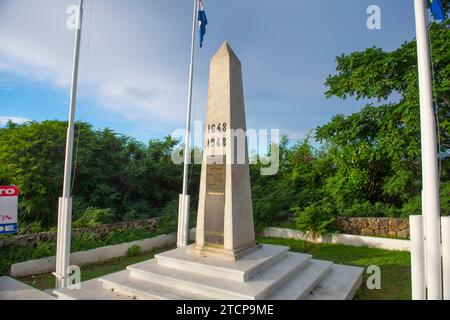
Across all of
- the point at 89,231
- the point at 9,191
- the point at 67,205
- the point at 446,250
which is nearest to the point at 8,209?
the point at 9,191

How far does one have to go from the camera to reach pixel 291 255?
636cm

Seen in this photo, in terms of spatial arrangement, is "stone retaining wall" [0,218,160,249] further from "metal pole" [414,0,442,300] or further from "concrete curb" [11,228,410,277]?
"metal pole" [414,0,442,300]

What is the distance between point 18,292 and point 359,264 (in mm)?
7473

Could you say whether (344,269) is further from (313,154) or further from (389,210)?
(313,154)

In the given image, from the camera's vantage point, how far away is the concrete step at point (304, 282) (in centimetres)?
455

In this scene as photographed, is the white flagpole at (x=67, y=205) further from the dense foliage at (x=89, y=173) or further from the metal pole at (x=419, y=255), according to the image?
the metal pole at (x=419, y=255)

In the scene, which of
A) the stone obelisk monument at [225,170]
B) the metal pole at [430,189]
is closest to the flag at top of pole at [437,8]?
the metal pole at [430,189]

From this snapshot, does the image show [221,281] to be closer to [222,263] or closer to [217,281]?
[217,281]

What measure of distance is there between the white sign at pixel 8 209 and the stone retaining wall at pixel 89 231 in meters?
1.52

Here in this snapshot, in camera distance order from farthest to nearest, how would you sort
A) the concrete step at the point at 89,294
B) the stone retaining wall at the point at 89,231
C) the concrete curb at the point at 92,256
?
the stone retaining wall at the point at 89,231 → the concrete curb at the point at 92,256 → the concrete step at the point at 89,294

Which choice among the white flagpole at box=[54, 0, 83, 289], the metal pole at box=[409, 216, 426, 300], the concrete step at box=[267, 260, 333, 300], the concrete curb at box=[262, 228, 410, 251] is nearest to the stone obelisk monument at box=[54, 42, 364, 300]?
the concrete step at box=[267, 260, 333, 300]

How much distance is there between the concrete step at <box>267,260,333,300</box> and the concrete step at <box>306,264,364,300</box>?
0.34 ft

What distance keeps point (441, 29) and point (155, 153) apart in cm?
1224
